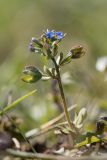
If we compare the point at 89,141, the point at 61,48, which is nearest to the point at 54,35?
the point at 89,141

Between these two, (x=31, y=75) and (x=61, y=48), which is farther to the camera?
(x=61, y=48)

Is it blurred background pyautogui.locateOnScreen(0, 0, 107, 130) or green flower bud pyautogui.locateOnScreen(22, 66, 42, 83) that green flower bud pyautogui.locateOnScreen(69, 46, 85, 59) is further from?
blurred background pyautogui.locateOnScreen(0, 0, 107, 130)

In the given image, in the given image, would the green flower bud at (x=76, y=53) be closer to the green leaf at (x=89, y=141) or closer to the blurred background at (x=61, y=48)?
the green leaf at (x=89, y=141)

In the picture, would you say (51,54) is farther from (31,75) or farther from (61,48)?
(61,48)

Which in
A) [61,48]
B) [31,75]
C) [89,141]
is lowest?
[89,141]

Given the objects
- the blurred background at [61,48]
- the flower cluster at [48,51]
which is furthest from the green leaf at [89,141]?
the blurred background at [61,48]

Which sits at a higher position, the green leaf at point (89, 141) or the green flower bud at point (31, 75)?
the green flower bud at point (31, 75)

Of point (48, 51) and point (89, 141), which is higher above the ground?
point (48, 51)
